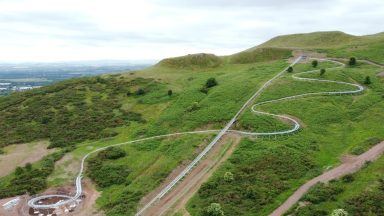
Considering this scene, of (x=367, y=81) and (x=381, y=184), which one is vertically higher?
(x=367, y=81)

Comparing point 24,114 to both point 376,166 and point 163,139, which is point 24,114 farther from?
point 376,166

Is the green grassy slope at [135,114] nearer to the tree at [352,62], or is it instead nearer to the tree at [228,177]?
the tree at [228,177]

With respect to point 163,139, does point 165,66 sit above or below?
above

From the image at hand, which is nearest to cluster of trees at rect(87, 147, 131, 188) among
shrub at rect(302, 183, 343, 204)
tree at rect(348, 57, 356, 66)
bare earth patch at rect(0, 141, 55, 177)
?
bare earth patch at rect(0, 141, 55, 177)

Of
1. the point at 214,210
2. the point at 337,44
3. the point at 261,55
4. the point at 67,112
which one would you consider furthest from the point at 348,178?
the point at 337,44

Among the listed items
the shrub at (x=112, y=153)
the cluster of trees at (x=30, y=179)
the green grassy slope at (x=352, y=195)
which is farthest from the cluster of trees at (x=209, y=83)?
the green grassy slope at (x=352, y=195)

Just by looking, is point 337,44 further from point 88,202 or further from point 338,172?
point 88,202

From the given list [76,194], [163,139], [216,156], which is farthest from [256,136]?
[76,194]
